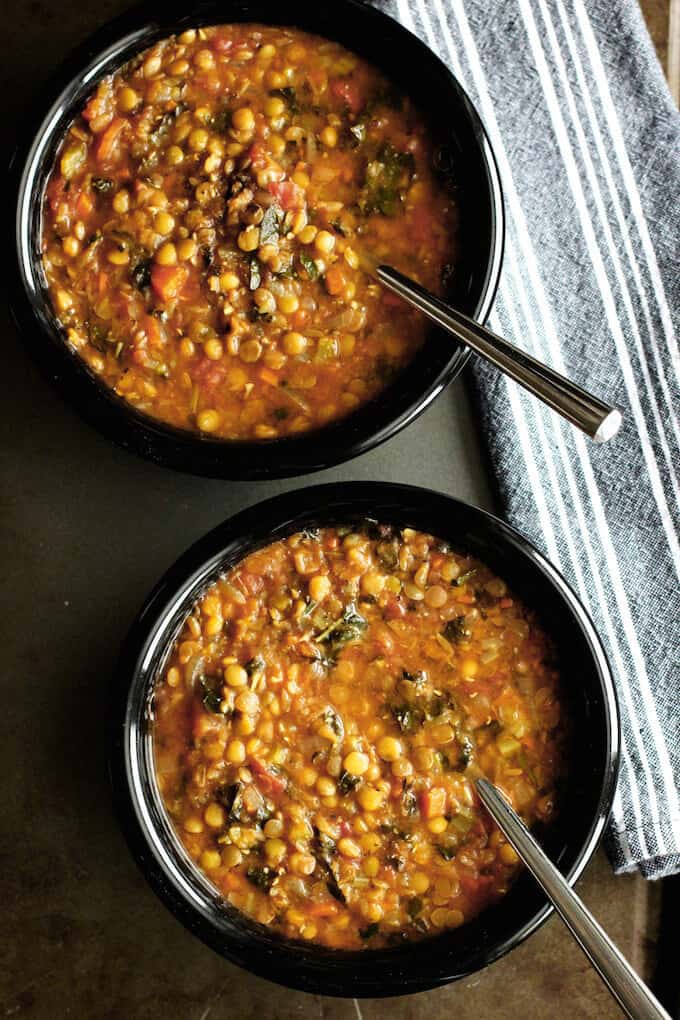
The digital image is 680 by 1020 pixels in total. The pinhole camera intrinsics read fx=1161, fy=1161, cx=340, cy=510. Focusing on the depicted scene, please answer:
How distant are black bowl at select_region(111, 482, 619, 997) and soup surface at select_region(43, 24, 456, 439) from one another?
0.23 meters

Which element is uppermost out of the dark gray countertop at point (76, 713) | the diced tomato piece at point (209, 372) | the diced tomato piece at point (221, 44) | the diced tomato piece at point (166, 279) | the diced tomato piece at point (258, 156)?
the diced tomato piece at point (221, 44)

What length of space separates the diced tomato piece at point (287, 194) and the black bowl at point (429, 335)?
1.11 ft

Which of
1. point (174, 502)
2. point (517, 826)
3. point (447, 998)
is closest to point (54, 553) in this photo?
point (174, 502)

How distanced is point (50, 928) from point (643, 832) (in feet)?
4.70

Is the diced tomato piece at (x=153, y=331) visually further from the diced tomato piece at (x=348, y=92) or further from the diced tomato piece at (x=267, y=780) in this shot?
the diced tomato piece at (x=267, y=780)

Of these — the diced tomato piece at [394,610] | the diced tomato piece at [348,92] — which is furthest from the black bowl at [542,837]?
the diced tomato piece at [348,92]

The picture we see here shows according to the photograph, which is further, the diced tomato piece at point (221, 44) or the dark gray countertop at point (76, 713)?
the dark gray countertop at point (76, 713)

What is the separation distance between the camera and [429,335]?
255cm

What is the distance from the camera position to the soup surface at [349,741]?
2.46 meters

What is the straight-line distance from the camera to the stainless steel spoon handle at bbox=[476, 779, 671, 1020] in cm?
180

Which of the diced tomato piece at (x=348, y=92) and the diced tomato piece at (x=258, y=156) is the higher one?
the diced tomato piece at (x=348, y=92)

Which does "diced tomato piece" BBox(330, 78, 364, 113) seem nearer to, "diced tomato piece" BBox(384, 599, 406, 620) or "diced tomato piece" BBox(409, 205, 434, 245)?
"diced tomato piece" BBox(409, 205, 434, 245)

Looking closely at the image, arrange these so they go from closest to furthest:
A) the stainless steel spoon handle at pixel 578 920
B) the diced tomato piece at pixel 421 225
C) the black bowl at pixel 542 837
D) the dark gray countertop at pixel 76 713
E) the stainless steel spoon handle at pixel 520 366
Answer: the stainless steel spoon handle at pixel 578 920, the stainless steel spoon handle at pixel 520 366, the black bowl at pixel 542 837, the diced tomato piece at pixel 421 225, the dark gray countertop at pixel 76 713

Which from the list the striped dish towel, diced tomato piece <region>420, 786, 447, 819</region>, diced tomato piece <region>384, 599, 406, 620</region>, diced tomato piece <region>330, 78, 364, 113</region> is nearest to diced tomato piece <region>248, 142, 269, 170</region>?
diced tomato piece <region>330, 78, 364, 113</region>
